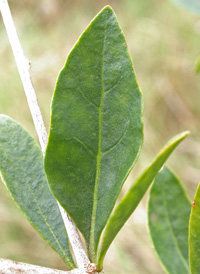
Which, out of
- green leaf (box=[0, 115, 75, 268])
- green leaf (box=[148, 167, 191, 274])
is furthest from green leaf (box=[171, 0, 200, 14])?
green leaf (box=[0, 115, 75, 268])

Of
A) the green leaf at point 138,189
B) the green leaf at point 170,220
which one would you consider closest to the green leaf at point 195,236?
the green leaf at point 138,189

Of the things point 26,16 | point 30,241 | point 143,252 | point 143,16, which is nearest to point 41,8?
point 26,16

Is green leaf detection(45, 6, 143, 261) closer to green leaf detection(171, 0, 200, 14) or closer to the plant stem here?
the plant stem

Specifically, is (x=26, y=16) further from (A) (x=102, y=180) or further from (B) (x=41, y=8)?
(A) (x=102, y=180)

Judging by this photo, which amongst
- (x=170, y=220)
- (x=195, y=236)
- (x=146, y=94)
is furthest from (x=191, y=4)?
(x=146, y=94)

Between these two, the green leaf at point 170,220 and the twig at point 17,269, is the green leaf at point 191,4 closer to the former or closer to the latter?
the green leaf at point 170,220

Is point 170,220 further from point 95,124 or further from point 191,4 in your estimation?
point 191,4
